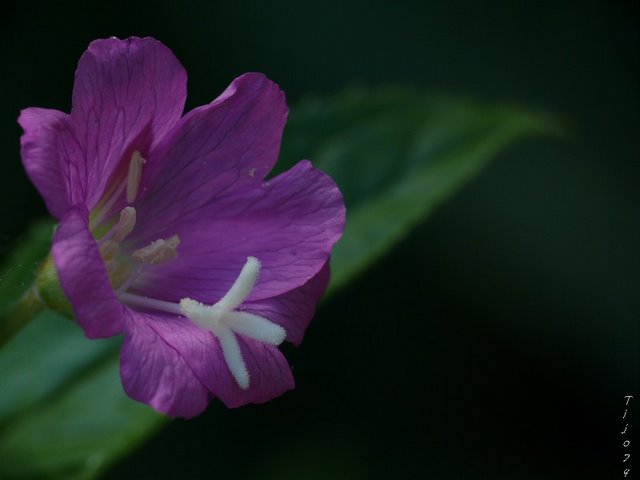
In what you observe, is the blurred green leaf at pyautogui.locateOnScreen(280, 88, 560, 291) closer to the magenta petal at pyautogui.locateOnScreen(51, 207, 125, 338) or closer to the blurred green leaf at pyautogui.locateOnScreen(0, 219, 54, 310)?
the blurred green leaf at pyautogui.locateOnScreen(0, 219, 54, 310)

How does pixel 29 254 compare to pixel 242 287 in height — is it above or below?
below

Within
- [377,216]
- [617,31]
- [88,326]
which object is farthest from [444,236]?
[88,326]

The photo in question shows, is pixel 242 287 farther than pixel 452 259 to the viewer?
No

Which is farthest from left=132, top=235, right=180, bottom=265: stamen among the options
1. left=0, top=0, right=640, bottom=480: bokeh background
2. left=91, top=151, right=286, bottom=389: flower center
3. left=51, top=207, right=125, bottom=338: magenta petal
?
left=0, top=0, right=640, bottom=480: bokeh background

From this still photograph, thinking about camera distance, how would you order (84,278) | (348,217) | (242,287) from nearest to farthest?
(84,278), (242,287), (348,217)

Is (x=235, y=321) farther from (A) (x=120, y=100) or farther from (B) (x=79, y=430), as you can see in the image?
(B) (x=79, y=430)

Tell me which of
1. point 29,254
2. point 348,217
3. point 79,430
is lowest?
point 79,430

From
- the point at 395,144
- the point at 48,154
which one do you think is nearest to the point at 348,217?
the point at 395,144
